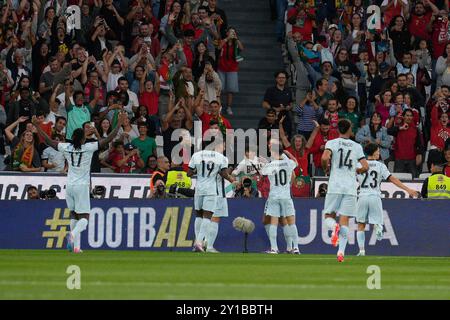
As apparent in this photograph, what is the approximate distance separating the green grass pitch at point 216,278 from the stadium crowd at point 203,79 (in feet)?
24.4

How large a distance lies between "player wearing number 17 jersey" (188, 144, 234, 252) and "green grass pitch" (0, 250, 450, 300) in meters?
3.09

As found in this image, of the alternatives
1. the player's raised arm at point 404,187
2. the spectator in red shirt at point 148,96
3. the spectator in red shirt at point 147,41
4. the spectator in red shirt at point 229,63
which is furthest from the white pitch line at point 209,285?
the spectator in red shirt at point 229,63

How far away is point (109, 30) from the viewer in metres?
34.2

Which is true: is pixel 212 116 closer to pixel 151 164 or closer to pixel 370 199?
pixel 151 164

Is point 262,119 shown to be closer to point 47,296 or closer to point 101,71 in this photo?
point 101,71

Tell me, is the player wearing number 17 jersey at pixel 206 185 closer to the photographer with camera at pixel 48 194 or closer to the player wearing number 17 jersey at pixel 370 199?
the player wearing number 17 jersey at pixel 370 199

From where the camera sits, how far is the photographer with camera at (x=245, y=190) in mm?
30484

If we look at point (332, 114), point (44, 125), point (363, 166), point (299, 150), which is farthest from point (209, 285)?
point (332, 114)

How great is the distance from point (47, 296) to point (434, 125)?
20.2 meters

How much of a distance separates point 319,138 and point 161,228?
493 centimetres
